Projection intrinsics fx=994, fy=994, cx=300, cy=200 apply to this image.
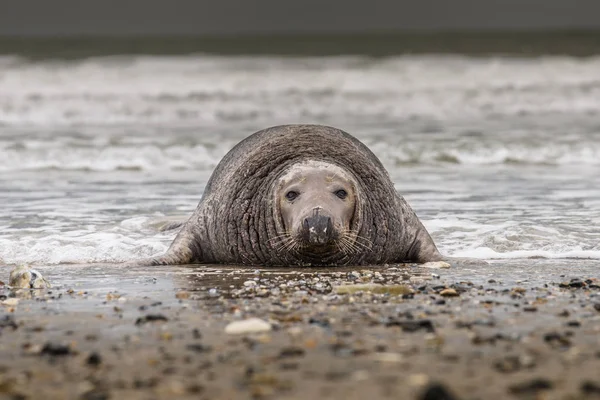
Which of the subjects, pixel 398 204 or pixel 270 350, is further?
pixel 398 204

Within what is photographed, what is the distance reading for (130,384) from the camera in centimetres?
349

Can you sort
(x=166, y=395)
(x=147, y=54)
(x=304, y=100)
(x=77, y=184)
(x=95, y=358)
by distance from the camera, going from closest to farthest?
(x=166, y=395) → (x=95, y=358) → (x=77, y=184) → (x=304, y=100) → (x=147, y=54)

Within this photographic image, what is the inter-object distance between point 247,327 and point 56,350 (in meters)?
0.87

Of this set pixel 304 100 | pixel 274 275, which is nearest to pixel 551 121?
pixel 304 100

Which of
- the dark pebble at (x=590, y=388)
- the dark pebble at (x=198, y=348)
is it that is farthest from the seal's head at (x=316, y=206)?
the dark pebble at (x=590, y=388)

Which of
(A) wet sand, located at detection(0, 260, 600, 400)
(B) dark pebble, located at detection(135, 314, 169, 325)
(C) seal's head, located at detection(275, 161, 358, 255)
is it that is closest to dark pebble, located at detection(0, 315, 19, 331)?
(A) wet sand, located at detection(0, 260, 600, 400)

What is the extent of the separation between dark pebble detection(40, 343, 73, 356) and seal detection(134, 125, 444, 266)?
3160 millimetres

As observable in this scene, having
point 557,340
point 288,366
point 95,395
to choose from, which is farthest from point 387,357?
point 95,395

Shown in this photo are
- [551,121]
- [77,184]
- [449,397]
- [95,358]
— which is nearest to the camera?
[449,397]

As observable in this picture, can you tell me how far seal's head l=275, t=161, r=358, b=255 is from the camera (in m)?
7.04

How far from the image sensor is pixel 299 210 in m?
7.30

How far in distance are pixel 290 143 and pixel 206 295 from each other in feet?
8.98

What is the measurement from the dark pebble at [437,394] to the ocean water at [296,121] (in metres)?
4.65

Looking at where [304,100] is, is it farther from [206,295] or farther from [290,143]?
[206,295]
